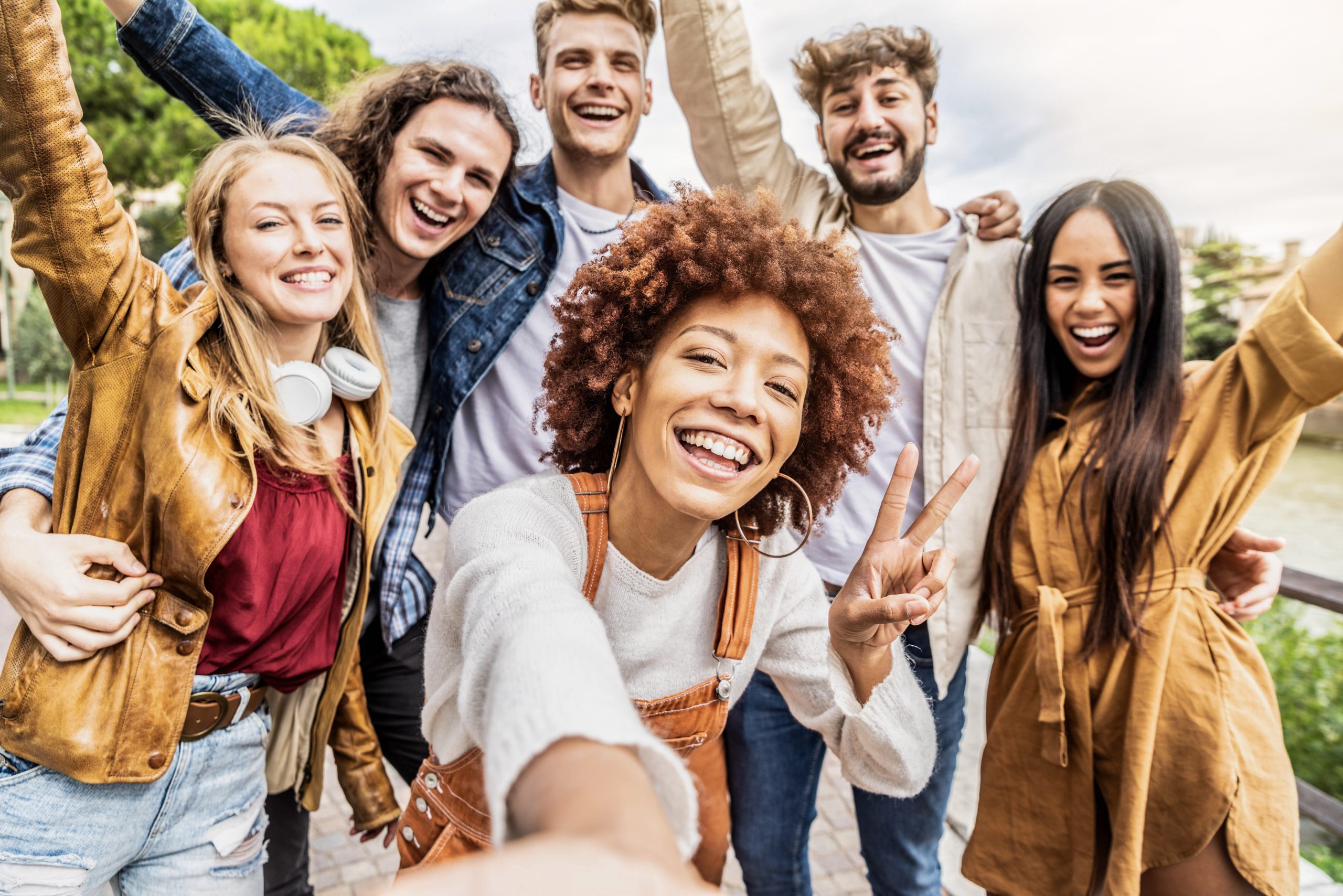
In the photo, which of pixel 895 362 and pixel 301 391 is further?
pixel 895 362

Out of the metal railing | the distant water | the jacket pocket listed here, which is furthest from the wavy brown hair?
the distant water

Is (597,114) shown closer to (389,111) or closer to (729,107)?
(729,107)

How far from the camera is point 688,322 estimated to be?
181 cm

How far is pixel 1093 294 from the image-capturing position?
92.3 inches

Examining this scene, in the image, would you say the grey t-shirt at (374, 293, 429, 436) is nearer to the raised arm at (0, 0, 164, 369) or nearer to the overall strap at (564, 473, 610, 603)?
the raised arm at (0, 0, 164, 369)

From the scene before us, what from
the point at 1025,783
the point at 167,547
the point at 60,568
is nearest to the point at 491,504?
the point at 167,547

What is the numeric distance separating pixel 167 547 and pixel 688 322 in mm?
1228

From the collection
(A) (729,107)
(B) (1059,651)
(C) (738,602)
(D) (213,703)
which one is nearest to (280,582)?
(D) (213,703)

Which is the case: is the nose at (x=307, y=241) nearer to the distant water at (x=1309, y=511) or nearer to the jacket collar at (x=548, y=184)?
the jacket collar at (x=548, y=184)

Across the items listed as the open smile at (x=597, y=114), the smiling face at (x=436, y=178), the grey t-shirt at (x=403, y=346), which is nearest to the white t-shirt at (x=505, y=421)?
the grey t-shirt at (x=403, y=346)

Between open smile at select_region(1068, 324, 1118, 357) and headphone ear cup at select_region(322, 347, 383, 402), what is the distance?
6.28ft

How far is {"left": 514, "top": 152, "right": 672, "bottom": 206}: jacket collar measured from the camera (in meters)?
2.84

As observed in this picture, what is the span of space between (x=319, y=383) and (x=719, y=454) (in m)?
1.03

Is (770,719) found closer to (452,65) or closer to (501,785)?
(501,785)
